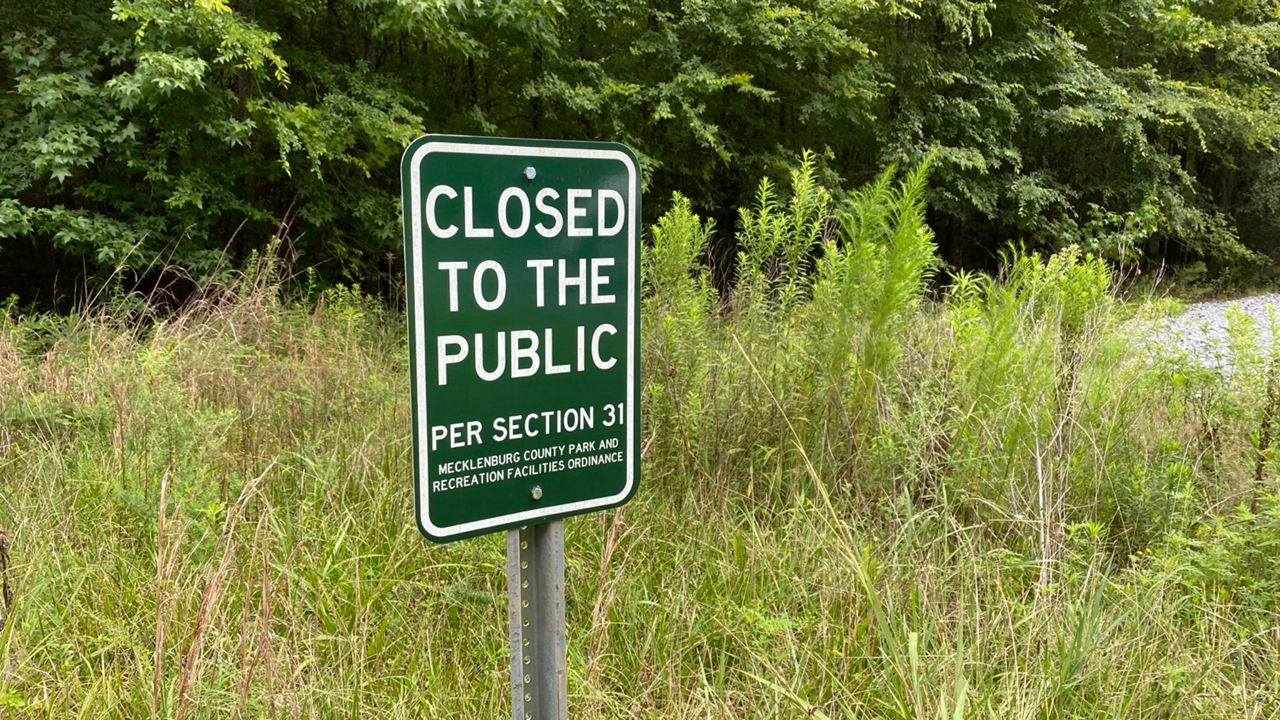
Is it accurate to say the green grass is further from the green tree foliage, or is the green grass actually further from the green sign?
the green tree foliage

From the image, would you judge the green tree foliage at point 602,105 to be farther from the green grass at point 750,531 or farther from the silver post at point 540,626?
the silver post at point 540,626

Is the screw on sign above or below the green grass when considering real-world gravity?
above

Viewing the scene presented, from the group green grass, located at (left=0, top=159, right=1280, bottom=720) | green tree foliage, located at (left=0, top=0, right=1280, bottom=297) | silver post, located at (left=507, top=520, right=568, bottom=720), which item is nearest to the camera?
silver post, located at (left=507, top=520, right=568, bottom=720)

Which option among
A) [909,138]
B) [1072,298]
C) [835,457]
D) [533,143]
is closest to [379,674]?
[533,143]

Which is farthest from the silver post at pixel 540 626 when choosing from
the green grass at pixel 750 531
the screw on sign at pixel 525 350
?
the green grass at pixel 750 531

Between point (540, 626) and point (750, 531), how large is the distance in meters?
1.66

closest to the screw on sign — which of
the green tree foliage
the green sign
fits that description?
the green sign

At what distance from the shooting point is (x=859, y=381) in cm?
326

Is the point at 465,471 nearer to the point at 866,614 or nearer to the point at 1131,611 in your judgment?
the point at 866,614

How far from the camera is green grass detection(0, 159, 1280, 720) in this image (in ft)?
7.14

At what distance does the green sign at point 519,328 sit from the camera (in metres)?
1.28

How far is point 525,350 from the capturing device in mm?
1379

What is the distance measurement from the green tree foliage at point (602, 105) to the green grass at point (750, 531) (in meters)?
1.16

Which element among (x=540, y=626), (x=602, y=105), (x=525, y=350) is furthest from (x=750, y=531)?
(x=602, y=105)
